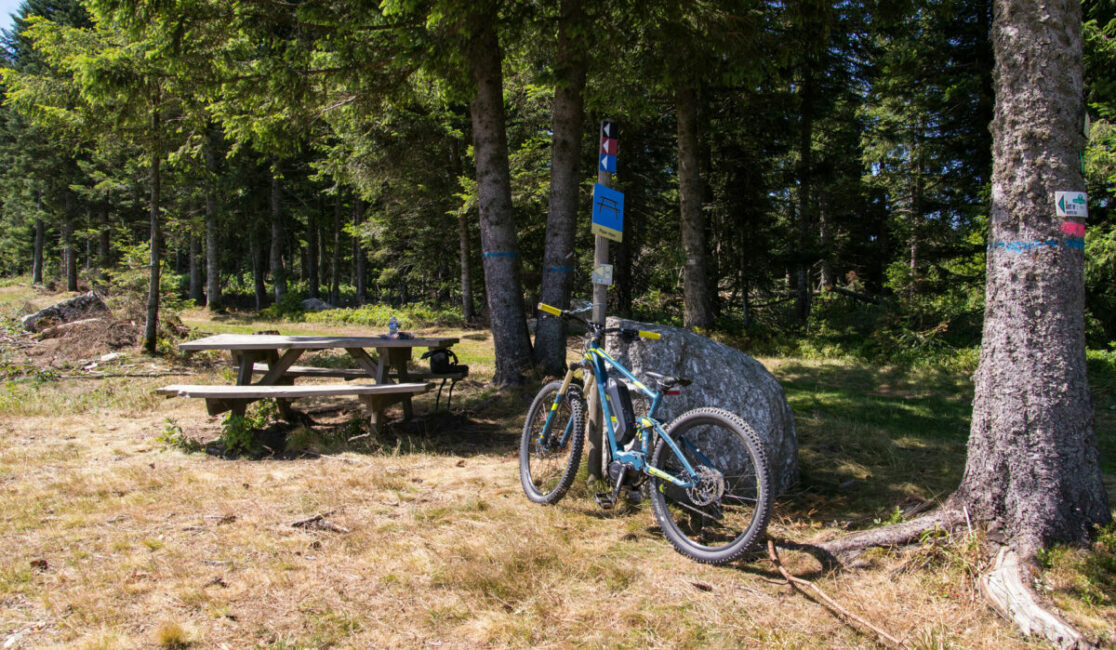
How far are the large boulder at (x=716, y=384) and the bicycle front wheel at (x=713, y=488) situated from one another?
470 millimetres

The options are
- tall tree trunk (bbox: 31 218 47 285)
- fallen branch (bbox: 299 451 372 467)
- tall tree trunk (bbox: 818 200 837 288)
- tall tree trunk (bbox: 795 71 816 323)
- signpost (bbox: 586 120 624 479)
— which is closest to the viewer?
signpost (bbox: 586 120 624 479)

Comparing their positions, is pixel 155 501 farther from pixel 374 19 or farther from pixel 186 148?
pixel 186 148

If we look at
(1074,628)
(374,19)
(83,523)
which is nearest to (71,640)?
(83,523)

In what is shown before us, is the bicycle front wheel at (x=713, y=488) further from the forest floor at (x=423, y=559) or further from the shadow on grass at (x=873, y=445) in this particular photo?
the shadow on grass at (x=873, y=445)

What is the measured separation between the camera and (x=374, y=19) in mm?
7785

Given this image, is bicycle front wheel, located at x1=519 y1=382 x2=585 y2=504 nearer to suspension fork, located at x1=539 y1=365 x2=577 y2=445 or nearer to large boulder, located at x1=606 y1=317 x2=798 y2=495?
suspension fork, located at x1=539 y1=365 x2=577 y2=445

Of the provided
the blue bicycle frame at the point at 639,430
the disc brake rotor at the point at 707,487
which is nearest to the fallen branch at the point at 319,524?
the blue bicycle frame at the point at 639,430

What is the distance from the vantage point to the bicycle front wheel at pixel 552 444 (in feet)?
13.5

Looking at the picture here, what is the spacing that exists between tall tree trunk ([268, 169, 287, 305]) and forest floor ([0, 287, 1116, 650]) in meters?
20.2

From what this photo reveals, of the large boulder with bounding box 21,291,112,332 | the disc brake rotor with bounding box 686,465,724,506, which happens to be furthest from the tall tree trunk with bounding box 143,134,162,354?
the disc brake rotor with bounding box 686,465,724,506

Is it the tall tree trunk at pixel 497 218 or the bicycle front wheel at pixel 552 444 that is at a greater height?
the tall tree trunk at pixel 497 218

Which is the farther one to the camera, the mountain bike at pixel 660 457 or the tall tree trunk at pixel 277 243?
the tall tree trunk at pixel 277 243

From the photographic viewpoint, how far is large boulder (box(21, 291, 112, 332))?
1308 cm

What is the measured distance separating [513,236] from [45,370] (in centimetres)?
755
